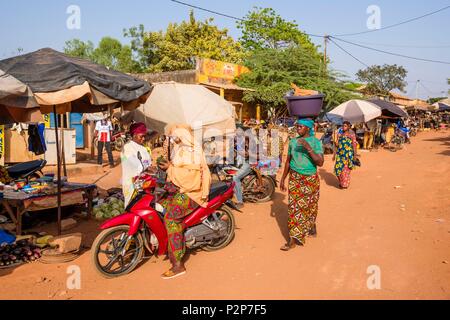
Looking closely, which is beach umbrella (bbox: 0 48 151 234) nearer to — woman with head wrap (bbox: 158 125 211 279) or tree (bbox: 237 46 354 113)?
woman with head wrap (bbox: 158 125 211 279)

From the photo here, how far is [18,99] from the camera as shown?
4.41 meters

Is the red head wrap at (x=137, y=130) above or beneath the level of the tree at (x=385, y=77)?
beneath

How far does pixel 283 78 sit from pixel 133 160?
2104cm

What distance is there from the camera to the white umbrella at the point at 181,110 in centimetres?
Result: 861

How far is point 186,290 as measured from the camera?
13.5ft

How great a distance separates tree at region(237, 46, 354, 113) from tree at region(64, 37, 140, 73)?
1372cm

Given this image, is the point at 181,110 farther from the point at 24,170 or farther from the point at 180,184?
the point at 180,184

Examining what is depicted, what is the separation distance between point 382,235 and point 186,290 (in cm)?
323

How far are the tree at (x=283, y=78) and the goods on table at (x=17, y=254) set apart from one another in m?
19.6

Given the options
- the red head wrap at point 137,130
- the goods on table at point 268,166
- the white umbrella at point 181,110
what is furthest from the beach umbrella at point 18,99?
the goods on table at point 268,166

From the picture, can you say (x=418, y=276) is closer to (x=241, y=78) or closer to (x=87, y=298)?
(x=87, y=298)

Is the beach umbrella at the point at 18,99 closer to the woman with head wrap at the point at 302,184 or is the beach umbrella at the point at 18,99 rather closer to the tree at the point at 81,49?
the woman with head wrap at the point at 302,184
